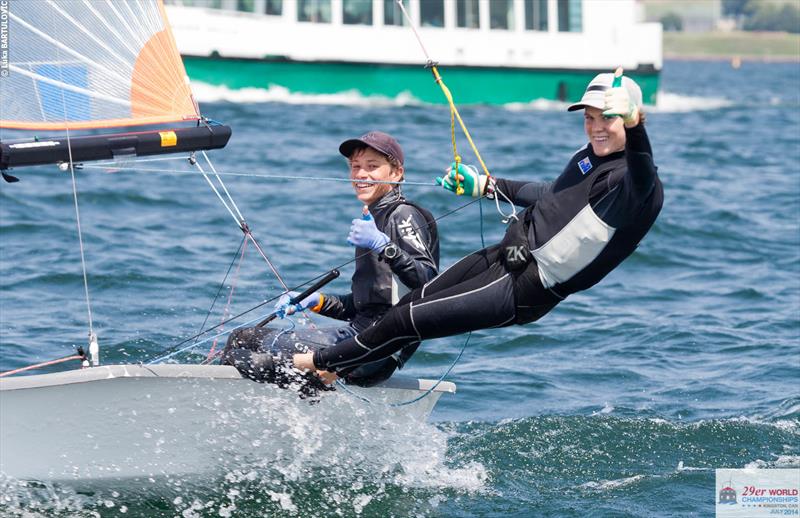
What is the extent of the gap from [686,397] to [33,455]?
3.57m

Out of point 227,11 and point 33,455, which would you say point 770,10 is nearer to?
point 227,11

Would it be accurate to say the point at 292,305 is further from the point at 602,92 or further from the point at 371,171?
the point at 602,92

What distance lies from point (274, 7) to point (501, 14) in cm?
463

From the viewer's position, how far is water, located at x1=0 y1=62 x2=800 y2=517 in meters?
5.12

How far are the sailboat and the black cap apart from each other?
88cm

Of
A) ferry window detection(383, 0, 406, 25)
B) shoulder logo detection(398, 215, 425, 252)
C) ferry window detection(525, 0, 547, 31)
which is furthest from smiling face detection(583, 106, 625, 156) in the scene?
ferry window detection(525, 0, 547, 31)

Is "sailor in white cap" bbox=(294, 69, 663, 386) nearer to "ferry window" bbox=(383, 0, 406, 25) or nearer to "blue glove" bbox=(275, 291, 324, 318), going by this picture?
"blue glove" bbox=(275, 291, 324, 318)


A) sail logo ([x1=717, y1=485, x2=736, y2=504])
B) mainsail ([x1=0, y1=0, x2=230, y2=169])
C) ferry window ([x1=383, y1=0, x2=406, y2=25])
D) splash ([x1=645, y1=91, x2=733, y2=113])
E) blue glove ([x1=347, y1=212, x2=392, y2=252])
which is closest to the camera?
blue glove ([x1=347, y1=212, x2=392, y2=252])

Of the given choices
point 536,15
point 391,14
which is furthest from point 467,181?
point 536,15

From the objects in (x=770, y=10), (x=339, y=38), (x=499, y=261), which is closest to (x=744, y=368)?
(x=499, y=261)

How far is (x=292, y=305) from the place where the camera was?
5160 mm

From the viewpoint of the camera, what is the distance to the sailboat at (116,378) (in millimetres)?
4738

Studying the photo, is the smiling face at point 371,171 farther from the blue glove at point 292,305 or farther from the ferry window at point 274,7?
the ferry window at point 274,7

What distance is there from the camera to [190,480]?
503 centimetres
